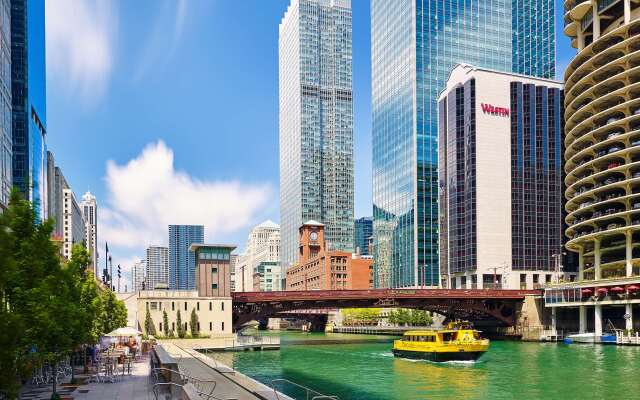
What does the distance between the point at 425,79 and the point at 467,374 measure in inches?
5376

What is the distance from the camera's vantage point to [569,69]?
396 ft

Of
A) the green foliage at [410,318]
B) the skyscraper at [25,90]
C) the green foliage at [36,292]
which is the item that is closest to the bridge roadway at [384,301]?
the green foliage at [410,318]

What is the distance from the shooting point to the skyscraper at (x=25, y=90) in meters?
134

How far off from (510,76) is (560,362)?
3902 inches

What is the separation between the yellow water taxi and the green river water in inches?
44.0

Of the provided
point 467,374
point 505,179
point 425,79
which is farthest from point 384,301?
point 425,79

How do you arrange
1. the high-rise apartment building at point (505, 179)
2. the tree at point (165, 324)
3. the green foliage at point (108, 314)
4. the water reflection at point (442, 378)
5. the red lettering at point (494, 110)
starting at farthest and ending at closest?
the red lettering at point (494, 110) < the high-rise apartment building at point (505, 179) < the tree at point (165, 324) < the green foliage at point (108, 314) < the water reflection at point (442, 378)

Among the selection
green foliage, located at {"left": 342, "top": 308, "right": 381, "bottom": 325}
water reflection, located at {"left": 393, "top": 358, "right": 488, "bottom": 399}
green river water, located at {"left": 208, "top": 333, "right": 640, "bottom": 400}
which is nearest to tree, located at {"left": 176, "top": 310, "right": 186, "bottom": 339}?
green river water, located at {"left": 208, "top": 333, "right": 640, "bottom": 400}

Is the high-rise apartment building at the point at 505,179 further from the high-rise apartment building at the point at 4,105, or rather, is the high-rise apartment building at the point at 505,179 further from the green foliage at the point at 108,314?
the high-rise apartment building at the point at 4,105

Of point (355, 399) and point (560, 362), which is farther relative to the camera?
point (560, 362)

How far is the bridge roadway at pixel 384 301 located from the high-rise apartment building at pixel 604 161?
896 cm

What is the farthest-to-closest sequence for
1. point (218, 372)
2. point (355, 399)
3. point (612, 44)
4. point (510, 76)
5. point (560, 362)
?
point (510, 76) → point (612, 44) → point (560, 362) → point (355, 399) → point (218, 372)

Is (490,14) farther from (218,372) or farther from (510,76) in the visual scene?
(218,372)

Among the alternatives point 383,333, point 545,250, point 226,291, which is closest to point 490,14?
point 545,250
